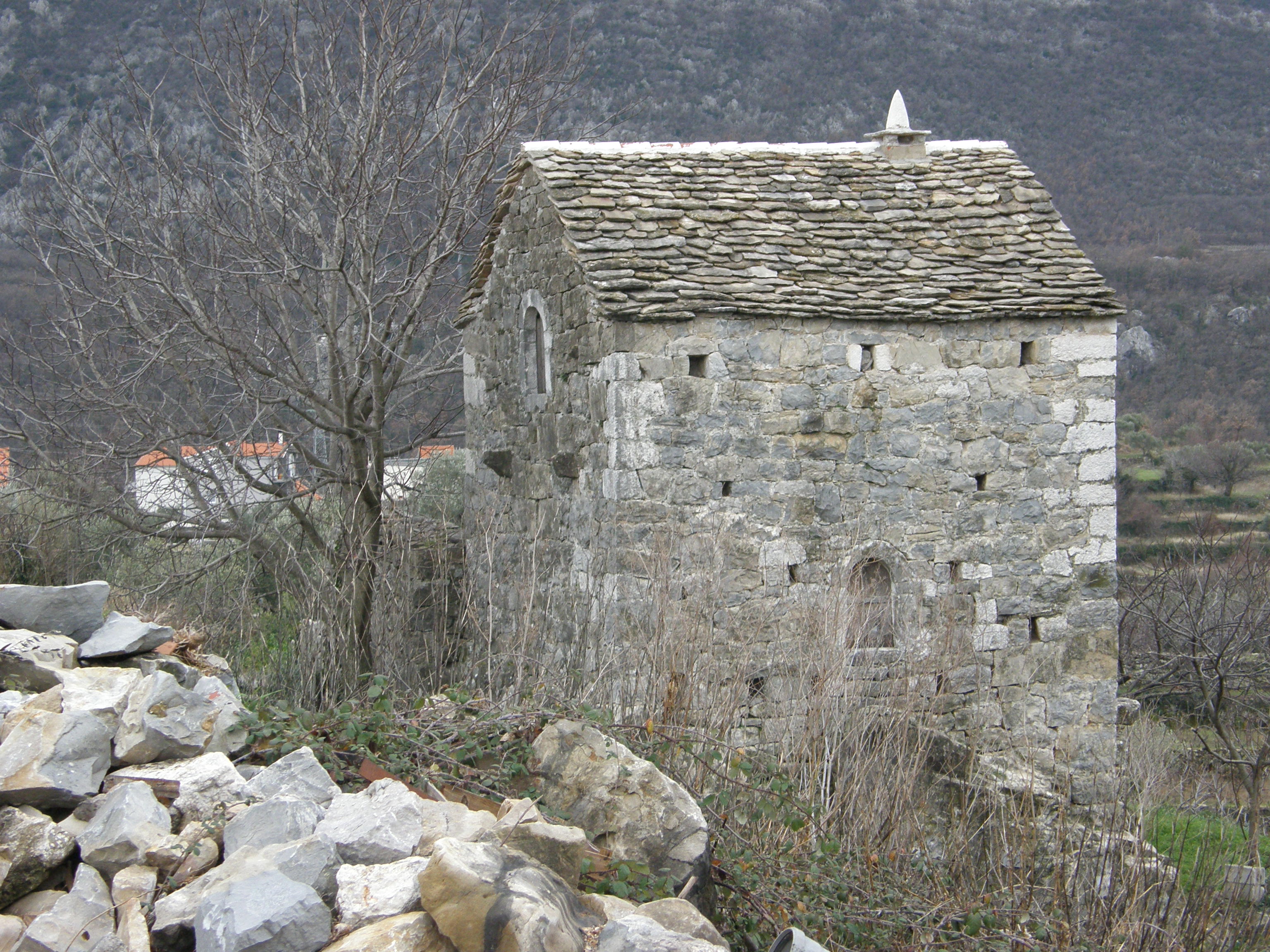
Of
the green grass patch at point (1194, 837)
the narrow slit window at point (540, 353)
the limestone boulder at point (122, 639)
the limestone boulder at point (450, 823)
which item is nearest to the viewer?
the limestone boulder at point (450, 823)

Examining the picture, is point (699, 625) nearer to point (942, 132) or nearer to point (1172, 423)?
point (1172, 423)

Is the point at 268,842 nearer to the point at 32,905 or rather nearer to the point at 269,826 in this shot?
the point at 269,826

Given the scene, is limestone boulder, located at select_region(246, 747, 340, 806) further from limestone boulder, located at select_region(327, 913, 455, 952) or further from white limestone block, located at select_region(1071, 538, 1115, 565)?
white limestone block, located at select_region(1071, 538, 1115, 565)

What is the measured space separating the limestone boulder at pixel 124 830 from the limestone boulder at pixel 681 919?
1.39 metres

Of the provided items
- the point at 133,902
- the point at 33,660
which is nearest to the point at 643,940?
the point at 133,902

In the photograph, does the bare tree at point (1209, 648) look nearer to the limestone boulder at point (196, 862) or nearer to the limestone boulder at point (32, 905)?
the limestone boulder at point (196, 862)

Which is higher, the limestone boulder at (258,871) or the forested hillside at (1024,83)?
the forested hillside at (1024,83)

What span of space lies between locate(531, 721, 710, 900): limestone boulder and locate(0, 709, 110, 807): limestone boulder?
4.83ft

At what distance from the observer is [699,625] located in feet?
19.7

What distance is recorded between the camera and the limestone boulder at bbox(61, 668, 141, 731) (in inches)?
156

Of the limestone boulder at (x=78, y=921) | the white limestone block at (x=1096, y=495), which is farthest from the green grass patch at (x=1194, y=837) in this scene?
the limestone boulder at (x=78, y=921)

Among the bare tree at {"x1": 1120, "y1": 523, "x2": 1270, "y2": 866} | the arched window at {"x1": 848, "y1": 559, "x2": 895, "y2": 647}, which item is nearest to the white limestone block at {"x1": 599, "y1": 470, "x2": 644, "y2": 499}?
the arched window at {"x1": 848, "y1": 559, "x2": 895, "y2": 647}

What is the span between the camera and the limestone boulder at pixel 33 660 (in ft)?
13.7

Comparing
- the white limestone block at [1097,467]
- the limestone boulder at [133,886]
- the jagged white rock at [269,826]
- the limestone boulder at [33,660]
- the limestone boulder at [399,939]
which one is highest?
the white limestone block at [1097,467]
